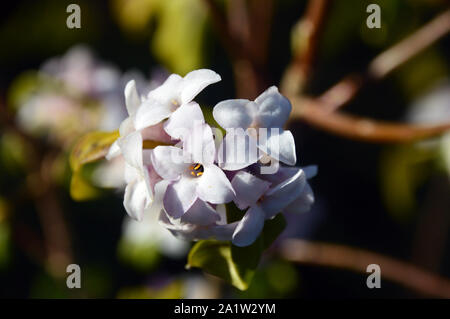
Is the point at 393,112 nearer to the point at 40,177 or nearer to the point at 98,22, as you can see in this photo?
the point at 98,22

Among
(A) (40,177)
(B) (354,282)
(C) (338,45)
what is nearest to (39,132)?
(A) (40,177)

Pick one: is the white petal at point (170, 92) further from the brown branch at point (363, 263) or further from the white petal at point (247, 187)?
the brown branch at point (363, 263)

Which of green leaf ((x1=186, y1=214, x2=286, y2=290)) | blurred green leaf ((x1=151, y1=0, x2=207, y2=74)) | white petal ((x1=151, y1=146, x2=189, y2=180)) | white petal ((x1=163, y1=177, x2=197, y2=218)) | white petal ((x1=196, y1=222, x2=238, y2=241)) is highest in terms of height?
blurred green leaf ((x1=151, y1=0, x2=207, y2=74))

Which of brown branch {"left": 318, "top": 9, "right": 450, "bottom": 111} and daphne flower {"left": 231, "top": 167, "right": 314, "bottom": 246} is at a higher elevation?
brown branch {"left": 318, "top": 9, "right": 450, "bottom": 111}

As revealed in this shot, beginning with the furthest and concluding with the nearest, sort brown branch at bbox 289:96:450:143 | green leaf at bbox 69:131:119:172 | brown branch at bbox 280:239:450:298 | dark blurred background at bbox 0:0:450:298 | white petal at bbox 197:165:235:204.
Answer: dark blurred background at bbox 0:0:450:298
brown branch at bbox 280:239:450:298
brown branch at bbox 289:96:450:143
green leaf at bbox 69:131:119:172
white petal at bbox 197:165:235:204

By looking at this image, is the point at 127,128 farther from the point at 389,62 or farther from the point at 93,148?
the point at 389,62

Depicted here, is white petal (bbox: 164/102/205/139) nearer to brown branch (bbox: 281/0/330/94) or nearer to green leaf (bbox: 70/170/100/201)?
green leaf (bbox: 70/170/100/201)

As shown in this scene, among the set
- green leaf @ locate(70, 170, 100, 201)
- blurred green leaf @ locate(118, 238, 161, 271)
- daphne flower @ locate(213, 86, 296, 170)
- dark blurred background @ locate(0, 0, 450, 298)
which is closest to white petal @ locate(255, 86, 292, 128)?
daphne flower @ locate(213, 86, 296, 170)
